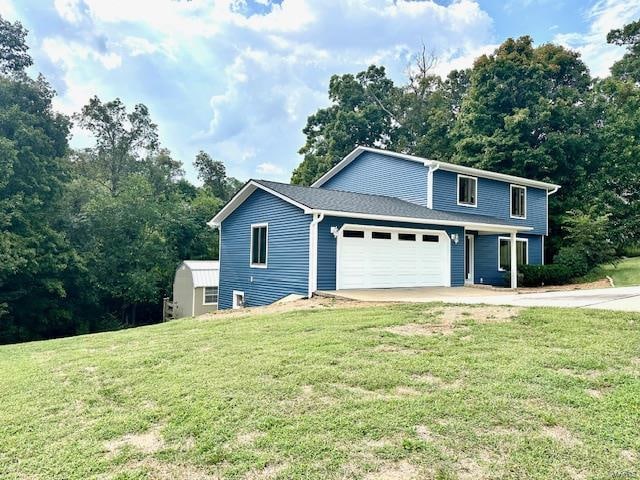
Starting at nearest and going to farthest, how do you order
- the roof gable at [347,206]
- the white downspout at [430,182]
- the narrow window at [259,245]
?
1. the roof gable at [347,206]
2. the narrow window at [259,245]
3. the white downspout at [430,182]

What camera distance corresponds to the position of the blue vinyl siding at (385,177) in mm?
17219

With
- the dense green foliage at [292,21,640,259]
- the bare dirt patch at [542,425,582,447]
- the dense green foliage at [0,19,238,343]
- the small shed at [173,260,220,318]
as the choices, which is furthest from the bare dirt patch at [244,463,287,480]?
the dense green foliage at [292,21,640,259]

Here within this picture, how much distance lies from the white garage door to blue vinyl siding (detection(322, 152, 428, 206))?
283 cm

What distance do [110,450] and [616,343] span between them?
567 cm

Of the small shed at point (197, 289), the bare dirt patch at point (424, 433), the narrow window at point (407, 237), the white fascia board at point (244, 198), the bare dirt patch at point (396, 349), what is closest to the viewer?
the bare dirt patch at point (424, 433)

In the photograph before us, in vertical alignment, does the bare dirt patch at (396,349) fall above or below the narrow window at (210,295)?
above

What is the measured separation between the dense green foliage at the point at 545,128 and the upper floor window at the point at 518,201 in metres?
4.21

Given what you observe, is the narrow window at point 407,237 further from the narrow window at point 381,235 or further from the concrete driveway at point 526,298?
the concrete driveway at point 526,298

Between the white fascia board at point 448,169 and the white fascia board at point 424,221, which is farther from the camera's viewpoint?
the white fascia board at point 448,169

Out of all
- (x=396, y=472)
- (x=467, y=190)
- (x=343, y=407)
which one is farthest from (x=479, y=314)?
(x=467, y=190)

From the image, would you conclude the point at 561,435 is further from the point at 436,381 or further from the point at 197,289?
the point at 197,289

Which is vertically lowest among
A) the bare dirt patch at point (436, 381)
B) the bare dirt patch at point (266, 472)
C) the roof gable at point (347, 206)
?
the bare dirt patch at point (266, 472)

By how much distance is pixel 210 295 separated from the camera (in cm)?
1997

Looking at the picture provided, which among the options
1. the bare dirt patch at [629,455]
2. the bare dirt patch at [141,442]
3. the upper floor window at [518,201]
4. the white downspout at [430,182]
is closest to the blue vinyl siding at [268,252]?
the white downspout at [430,182]
